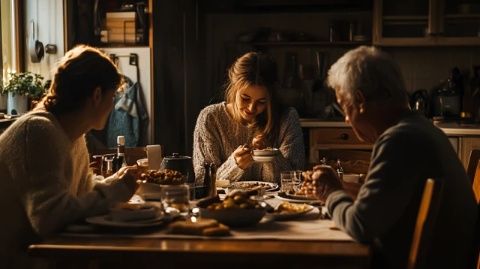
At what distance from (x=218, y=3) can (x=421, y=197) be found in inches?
155

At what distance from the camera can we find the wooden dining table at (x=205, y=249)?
1.52 meters

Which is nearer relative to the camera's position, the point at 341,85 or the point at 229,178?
the point at 341,85

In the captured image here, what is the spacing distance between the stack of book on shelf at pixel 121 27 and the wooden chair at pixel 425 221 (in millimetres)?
3410

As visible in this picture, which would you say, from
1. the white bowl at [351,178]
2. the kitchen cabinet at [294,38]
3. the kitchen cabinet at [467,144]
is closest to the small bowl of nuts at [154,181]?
the white bowl at [351,178]

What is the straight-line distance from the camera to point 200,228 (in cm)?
170

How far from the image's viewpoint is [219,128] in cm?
307

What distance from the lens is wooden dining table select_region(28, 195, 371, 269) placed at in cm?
152

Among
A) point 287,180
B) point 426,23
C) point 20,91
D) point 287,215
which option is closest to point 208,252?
point 287,215

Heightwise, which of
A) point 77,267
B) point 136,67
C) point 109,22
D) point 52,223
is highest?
point 109,22

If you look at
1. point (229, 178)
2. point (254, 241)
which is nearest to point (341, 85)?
point (254, 241)

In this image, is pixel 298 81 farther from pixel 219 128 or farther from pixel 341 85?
pixel 341 85

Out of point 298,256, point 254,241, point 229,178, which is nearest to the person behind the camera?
point 298,256

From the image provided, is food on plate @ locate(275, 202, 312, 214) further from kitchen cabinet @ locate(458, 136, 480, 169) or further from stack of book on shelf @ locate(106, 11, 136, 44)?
stack of book on shelf @ locate(106, 11, 136, 44)

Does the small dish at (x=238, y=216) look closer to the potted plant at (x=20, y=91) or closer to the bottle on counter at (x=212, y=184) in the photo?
the bottle on counter at (x=212, y=184)
